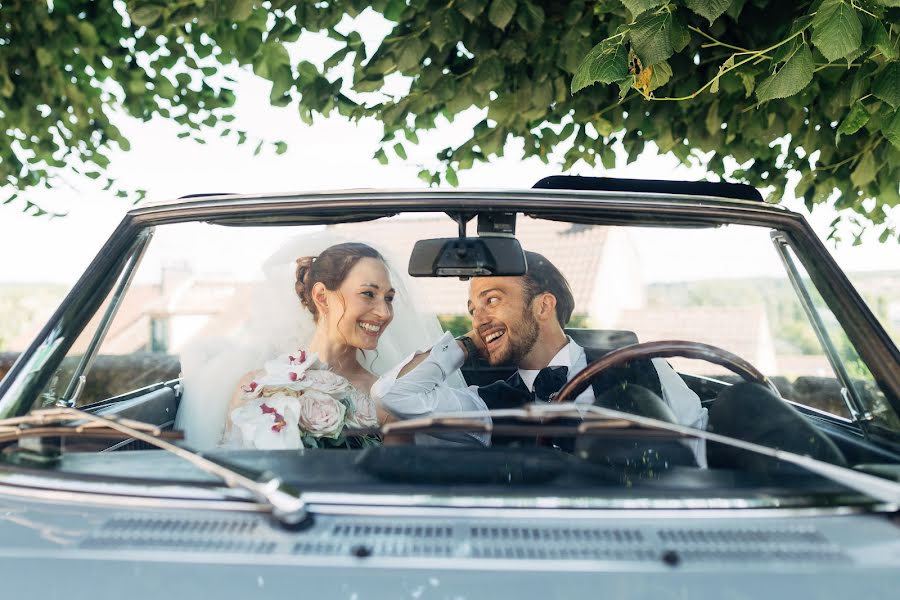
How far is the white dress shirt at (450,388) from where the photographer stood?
216 centimetres

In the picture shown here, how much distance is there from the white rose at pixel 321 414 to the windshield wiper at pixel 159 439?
1.51 ft

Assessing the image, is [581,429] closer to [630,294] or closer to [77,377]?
[630,294]

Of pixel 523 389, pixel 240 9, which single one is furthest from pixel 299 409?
pixel 240 9

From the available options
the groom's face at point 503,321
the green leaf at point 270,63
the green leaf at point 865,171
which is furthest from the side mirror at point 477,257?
the green leaf at point 270,63

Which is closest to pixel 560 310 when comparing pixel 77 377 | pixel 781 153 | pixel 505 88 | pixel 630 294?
pixel 630 294

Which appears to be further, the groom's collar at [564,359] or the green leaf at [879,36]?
the green leaf at [879,36]

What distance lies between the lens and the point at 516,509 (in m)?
1.50

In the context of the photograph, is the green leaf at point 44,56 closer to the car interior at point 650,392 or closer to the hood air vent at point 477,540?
the car interior at point 650,392

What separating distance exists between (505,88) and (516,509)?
12.9 feet

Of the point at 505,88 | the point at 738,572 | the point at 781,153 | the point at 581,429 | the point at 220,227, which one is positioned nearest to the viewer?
the point at 738,572

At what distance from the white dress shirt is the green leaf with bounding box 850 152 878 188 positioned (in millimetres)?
2948

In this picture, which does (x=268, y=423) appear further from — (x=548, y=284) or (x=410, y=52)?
(x=410, y=52)

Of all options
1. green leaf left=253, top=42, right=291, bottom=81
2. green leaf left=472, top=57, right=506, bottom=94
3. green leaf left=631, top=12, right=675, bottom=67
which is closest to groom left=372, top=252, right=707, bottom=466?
green leaf left=631, top=12, right=675, bottom=67

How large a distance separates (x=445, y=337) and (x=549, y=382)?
0.34 metres
